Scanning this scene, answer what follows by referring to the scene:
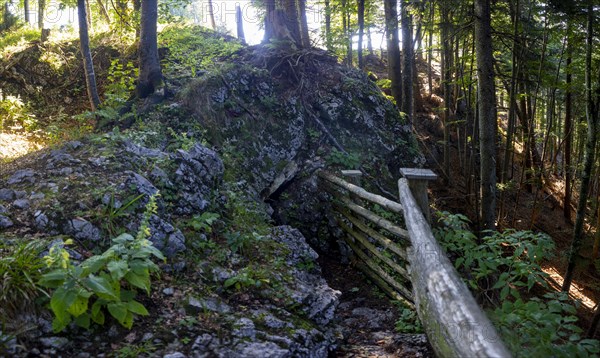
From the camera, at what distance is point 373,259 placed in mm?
6242

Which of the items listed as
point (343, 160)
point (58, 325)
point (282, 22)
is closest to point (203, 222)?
point (58, 325)

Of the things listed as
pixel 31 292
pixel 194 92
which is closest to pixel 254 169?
pixel 194 92

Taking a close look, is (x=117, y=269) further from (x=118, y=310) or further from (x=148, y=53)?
(x=148, y=53)

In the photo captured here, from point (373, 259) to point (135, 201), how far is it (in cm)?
364

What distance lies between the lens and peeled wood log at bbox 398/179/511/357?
206cm

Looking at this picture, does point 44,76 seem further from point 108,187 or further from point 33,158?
point 108,187

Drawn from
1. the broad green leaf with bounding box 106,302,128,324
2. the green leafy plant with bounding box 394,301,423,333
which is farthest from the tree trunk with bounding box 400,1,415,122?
the broad green leaf with bounding box 106,302,128,324

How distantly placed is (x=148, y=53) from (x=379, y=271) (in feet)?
19.9

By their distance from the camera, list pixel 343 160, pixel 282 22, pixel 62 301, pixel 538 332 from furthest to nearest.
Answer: pixel 282 22 < pixel 343 160 < pixel 538 332 < pixel 62 301

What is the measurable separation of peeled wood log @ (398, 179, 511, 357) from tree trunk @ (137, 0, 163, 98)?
645cm

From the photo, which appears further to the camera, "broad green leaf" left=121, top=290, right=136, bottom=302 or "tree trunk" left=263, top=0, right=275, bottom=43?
"tree trunk" left=263, top=0, right=275, bottom=43

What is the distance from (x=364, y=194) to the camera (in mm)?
5945

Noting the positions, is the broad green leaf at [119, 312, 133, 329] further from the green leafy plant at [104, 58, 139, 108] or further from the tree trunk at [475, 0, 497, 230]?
the tree trunk at [475, 0, 497, 230]

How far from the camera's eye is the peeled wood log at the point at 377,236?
4762mm
